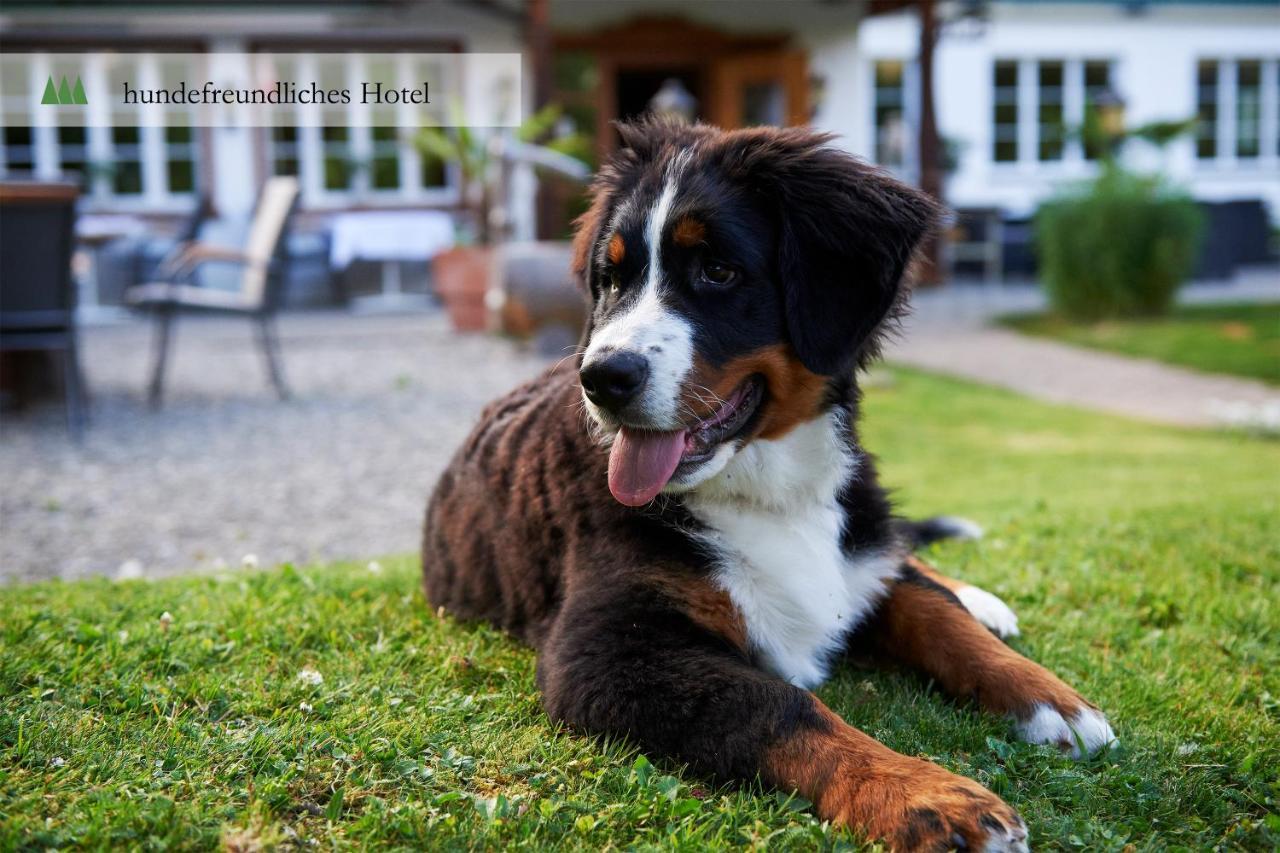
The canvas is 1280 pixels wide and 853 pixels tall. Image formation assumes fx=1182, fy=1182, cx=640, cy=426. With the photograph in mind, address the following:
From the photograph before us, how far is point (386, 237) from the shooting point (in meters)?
19.9

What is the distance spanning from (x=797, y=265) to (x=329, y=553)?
3991 millimetres

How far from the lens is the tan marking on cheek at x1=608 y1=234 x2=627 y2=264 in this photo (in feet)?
10.6

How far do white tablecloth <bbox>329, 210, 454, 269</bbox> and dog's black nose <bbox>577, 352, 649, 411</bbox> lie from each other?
669 inches

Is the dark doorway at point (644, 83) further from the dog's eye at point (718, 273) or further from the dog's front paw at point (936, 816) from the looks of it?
the dog's front paw at point (936, 816)

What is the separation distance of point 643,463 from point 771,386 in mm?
416

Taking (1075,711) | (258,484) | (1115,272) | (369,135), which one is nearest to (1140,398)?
(1115,272)

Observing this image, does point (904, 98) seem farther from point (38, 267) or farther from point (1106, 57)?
point (38, 267)

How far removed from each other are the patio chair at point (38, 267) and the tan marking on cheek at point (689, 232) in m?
6.86

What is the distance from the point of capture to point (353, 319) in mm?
17656

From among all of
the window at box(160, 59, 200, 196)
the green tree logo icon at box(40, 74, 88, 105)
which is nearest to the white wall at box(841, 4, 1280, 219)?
the window at box(160, 59, 200, 196)

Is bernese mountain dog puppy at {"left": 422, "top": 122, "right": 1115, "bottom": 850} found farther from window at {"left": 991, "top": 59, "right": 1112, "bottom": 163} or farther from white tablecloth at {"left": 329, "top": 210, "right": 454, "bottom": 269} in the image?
window at {"left": 991, "top": 59, "right": 1112, "bottom": 163}

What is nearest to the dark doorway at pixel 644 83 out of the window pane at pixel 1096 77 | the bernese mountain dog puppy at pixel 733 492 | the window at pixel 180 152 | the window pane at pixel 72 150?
the window at pixel 180 152

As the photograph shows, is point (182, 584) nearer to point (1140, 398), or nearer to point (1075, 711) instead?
point (1075, 711)

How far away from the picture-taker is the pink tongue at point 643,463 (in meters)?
3.03
